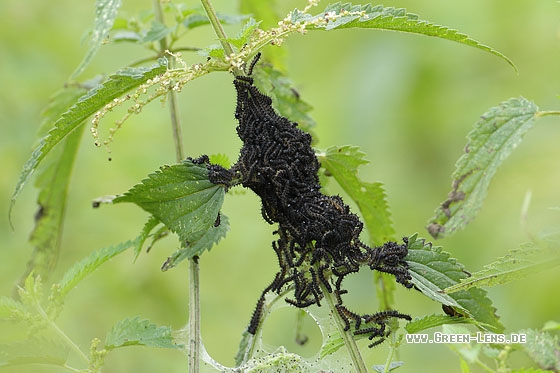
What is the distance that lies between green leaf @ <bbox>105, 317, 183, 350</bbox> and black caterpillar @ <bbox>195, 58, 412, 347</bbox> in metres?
0.32

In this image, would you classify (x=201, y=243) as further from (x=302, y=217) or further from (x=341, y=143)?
(x=341, y=143)

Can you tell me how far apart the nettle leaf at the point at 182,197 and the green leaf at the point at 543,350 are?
75cm

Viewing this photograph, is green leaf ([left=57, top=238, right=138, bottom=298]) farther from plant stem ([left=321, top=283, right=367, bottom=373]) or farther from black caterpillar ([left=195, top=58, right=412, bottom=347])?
plant stem ([left=321, top=283, right=367, bottom=373])

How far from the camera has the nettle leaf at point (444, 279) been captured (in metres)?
1.63

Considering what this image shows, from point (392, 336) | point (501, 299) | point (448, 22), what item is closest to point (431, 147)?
point (448, 22)

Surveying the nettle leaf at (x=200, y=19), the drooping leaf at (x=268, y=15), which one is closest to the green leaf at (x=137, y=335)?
the nettle leaf at (x=200, y=19)

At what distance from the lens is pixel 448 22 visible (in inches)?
182

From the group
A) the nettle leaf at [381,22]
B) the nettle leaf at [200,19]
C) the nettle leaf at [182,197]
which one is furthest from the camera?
the nettle leaf at [200,19]

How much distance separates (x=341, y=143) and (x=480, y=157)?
2.59 m

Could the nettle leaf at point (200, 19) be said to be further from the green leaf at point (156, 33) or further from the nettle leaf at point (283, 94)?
the nettle leaf at point (283, 94)

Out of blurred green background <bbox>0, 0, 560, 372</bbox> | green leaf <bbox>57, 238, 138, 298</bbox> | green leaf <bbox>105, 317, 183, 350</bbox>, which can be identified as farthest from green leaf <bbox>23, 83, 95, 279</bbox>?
blurred green background <bbox>0, 0, 560, 372</bbox>

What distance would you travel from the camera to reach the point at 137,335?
5.90 ft

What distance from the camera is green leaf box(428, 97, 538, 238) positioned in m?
1.89

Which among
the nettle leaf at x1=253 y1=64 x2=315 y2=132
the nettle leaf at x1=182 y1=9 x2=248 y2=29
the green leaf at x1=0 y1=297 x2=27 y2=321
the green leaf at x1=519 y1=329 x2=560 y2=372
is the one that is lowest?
the green leaf at x1=0 y1=297 x2=27 y2=321
